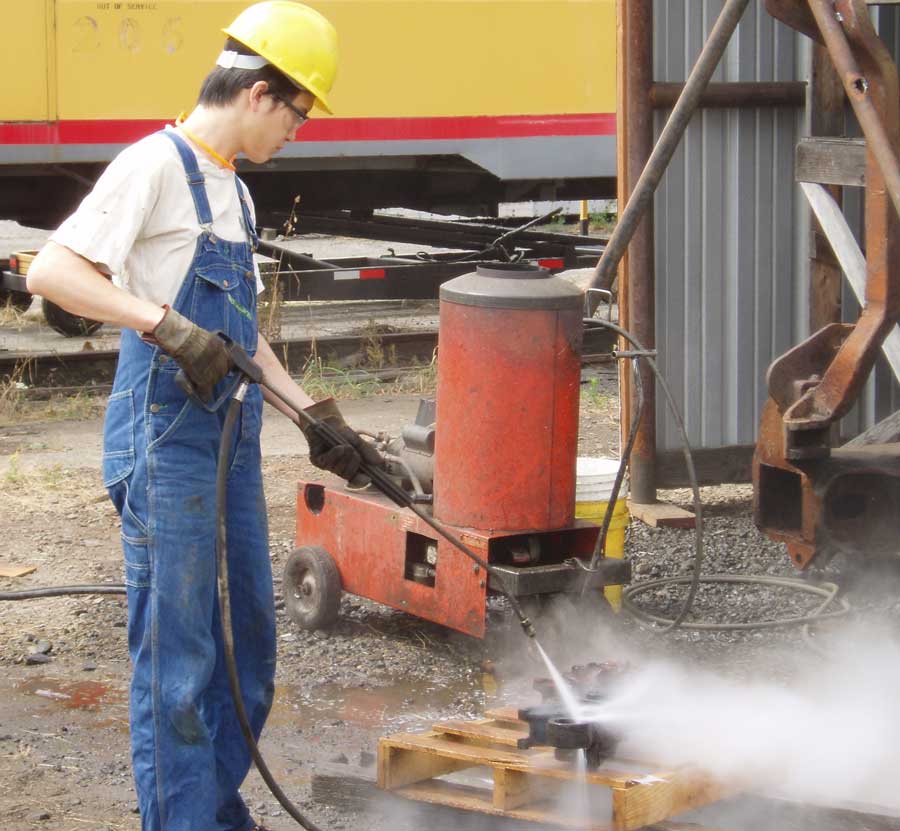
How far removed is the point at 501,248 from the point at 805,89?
4083 mm

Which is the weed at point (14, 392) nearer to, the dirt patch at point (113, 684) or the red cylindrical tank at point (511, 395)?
the dirt patch at point (113, 684)

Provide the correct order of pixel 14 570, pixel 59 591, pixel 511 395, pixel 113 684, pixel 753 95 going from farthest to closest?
→ pixel 753 95, pixel 14 570, pixel 59 591, pixel 113 684, pixel 511 395

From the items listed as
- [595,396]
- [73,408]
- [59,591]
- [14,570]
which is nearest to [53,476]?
[14,570]

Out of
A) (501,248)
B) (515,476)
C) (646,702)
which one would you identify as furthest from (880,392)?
(501,248)

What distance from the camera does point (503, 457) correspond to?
4.65 meters

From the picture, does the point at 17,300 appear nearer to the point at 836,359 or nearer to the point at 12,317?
the point at 12,317

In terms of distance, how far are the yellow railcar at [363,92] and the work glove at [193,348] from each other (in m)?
6.40

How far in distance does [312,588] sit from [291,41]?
2565 mm

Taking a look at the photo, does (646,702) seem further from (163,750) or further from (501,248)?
(501,248)

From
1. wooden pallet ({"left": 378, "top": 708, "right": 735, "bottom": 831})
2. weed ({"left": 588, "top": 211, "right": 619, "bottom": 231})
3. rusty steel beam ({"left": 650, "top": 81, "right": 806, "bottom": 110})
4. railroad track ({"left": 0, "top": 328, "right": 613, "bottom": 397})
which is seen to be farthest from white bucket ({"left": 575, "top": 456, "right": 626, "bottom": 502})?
weed ({"left": 588, "top": 211, "right": 619, "bottom": 231})

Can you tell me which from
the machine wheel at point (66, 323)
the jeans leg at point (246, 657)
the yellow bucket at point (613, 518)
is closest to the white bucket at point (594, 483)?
the yellow bucket at point (613, 518)

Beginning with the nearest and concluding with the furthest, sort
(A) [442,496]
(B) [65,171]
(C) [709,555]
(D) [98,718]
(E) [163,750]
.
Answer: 1. (E) [163,750]
2. (D) [98,718]
3. (A) [442,496]
4. (C) [709,555]
5. (B) [65,171]

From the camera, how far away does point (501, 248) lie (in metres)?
10.6

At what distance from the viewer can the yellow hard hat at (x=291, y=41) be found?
125 inches
